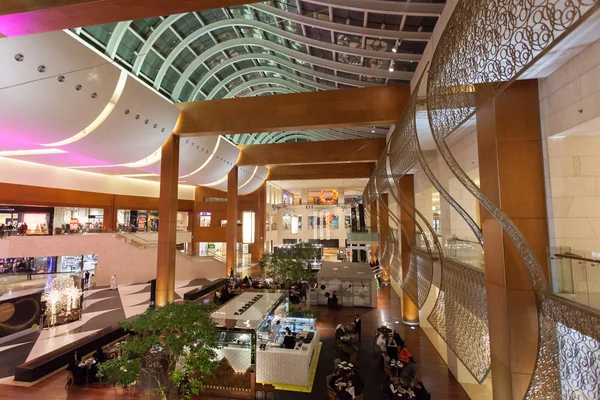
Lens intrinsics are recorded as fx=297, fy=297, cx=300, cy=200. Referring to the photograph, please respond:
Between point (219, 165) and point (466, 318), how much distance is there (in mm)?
14630

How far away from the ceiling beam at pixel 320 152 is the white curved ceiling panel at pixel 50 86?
9.49 m

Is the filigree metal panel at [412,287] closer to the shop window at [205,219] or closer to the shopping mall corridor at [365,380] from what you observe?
the shopping mall corridor at [365,380]

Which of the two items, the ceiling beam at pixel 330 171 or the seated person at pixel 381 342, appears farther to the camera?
the ceiling beam at pixel 330 171

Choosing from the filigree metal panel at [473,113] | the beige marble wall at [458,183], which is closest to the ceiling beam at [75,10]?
the filigree metal panel at [473,113]

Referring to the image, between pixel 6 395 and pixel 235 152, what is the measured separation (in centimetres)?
1301

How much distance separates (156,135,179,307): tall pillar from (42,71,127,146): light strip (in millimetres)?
2793

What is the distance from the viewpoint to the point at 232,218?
18.1m

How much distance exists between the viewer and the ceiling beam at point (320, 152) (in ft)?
51.1

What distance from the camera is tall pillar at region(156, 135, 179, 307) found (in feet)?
36.4

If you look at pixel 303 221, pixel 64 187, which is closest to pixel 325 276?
pixel 64 187

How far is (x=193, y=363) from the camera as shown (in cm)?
461

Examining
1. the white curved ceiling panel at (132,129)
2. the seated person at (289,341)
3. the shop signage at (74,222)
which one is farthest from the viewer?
the shop signage at (74,222)

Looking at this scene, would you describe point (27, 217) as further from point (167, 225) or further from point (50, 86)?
point (50, 86)

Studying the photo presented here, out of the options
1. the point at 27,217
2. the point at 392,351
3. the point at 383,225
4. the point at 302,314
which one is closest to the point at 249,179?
the point at 383,225
